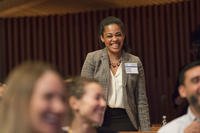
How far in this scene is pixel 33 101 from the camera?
1.56m

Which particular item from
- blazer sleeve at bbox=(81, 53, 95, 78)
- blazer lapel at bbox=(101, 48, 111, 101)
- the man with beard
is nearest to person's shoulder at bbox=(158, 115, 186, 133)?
the man with beard

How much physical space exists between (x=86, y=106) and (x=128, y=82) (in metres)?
1.44

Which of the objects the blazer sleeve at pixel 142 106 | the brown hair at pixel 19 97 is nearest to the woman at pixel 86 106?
the brown hair at pixel 19 97

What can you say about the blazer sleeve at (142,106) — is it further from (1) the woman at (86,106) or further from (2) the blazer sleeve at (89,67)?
(1) the woman at (86,106)

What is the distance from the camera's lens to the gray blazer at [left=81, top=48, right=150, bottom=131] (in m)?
4.07

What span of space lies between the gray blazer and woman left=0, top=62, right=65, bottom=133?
241 centimetres

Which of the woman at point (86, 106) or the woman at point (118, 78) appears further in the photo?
the woman at point (118, 78)

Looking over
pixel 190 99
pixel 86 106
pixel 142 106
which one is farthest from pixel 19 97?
pixel 142 106

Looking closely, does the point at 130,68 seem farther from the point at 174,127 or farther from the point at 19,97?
the point at 19,97

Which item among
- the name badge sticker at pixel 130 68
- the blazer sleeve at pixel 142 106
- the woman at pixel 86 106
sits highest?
the name badge sticker at pixel 130 68

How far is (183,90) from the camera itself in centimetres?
277

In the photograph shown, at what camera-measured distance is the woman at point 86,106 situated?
264 cm

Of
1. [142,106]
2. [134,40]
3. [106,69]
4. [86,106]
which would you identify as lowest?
[142,106]

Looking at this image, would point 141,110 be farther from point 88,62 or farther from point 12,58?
point 12,58
